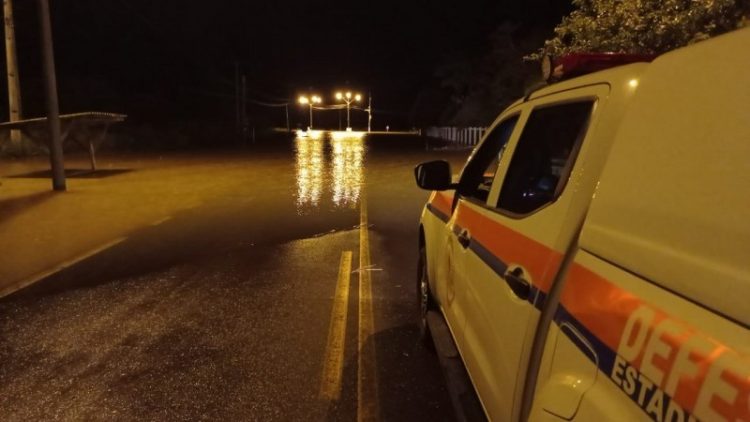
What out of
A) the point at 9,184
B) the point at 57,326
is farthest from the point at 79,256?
the point at 9,184

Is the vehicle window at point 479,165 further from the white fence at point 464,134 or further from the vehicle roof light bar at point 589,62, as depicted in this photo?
the white fence at point 464,134

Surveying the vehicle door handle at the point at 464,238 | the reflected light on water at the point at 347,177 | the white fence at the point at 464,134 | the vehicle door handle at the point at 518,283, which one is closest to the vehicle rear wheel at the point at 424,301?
the vehicle door handle at the point at 464,238

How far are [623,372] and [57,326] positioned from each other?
16.7ft

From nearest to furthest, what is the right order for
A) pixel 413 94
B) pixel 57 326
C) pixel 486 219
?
pixel 486 219 → pixel 57 326 → pixel 413 94

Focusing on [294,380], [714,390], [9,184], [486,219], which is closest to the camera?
[714,390]

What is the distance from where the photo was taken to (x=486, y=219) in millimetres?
2936

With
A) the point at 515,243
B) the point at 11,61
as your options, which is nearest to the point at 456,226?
the point at 515,243

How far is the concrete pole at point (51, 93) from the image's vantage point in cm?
1294

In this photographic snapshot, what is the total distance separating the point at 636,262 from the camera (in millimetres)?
1518

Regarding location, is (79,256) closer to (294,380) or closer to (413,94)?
(294,380)

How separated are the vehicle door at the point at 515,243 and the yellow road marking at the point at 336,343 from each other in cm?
115

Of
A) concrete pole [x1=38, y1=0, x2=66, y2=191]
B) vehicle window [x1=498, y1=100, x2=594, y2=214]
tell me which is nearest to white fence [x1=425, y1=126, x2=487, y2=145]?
concrete pole [x1=38, y1=0, x2=66, y2=191]

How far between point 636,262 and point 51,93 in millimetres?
14436

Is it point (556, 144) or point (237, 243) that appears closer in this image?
point (556, 144)
